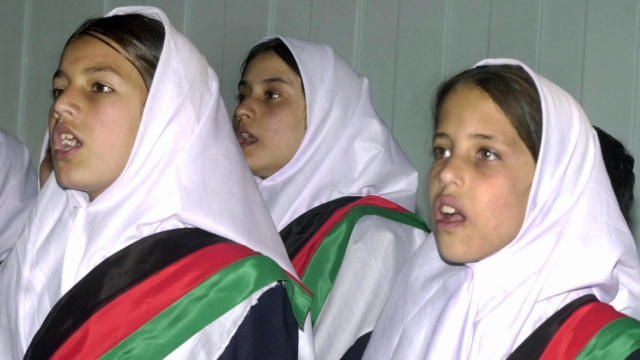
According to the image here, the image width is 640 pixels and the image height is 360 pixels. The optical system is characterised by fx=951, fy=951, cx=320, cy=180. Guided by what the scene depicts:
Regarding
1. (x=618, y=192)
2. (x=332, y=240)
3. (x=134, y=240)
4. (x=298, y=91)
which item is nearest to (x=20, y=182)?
(x=298, y=91)

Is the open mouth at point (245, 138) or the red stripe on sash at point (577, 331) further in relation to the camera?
the open mouth at point (245, 138)

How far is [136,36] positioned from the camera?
1973 millimetres

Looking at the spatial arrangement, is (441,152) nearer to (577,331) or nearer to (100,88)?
(577,331)

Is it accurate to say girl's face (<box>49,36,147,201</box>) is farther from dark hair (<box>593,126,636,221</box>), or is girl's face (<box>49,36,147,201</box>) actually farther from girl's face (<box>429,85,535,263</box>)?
dark hair (<box>593,126,636,221</box>)

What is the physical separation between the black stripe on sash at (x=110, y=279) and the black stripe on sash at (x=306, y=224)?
0.82 m

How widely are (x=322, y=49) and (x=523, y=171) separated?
1.30 metres

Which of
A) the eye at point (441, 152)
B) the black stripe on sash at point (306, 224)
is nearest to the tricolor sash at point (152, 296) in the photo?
the eye at point (441, 152)

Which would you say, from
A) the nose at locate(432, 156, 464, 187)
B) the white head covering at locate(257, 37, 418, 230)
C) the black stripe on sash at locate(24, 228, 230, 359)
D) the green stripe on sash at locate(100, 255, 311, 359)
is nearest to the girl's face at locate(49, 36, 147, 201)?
the black stripe on sash at locate(24, 228, 230, 359)

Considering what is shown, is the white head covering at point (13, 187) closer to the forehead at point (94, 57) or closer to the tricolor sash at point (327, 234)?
the tricolor sash at point (327, 234)

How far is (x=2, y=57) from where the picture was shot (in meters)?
4.51

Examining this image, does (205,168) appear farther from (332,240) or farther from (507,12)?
(507,12)

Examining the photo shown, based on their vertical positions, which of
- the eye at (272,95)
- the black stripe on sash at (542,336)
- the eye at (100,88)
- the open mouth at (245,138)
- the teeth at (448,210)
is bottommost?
the black stripe on sash at (542,336)

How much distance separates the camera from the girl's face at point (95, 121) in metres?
1.85

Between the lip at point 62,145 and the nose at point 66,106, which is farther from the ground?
the nose at point 66,106
